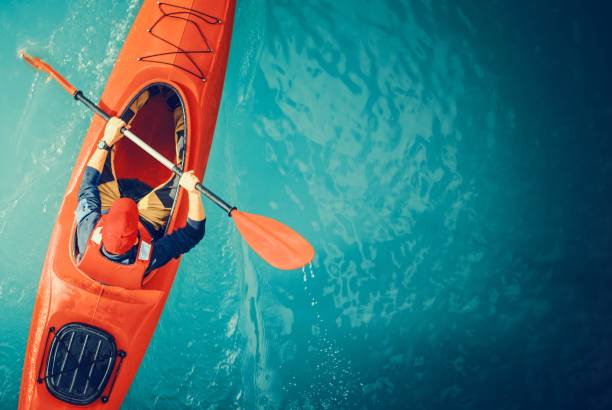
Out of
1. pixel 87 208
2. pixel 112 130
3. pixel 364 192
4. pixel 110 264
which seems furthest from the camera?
pixel 364 192

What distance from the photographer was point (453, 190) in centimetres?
338

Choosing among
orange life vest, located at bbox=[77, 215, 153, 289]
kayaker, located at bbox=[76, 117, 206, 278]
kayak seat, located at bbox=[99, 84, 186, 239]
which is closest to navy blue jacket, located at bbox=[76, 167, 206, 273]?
kayaker, located at bbox=[76, 117, 206, 278]

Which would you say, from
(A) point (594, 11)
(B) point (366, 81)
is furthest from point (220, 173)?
(A) point (594, 11)

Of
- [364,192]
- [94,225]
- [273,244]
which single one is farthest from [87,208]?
[364,192]

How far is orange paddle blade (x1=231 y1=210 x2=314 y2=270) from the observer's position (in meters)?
2.77

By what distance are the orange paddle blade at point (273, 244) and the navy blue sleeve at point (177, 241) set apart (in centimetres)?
42

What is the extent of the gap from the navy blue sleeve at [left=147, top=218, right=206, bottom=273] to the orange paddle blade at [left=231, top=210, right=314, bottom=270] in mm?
420

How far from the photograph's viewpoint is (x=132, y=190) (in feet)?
9.68

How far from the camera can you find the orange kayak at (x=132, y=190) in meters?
2.29

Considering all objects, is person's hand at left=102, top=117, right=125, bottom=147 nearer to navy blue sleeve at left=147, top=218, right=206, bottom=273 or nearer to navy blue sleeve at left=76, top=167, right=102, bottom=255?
navy blue sleeve at left=76, top=167, right=102, bottom=255

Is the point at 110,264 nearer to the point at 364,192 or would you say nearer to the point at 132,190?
the point at 132,190

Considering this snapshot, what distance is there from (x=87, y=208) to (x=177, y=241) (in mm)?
533

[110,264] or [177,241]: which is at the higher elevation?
[177,241]

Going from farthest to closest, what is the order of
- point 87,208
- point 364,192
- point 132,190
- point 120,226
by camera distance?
point 364,192
point 132,190
point 87,208
point 120,226
